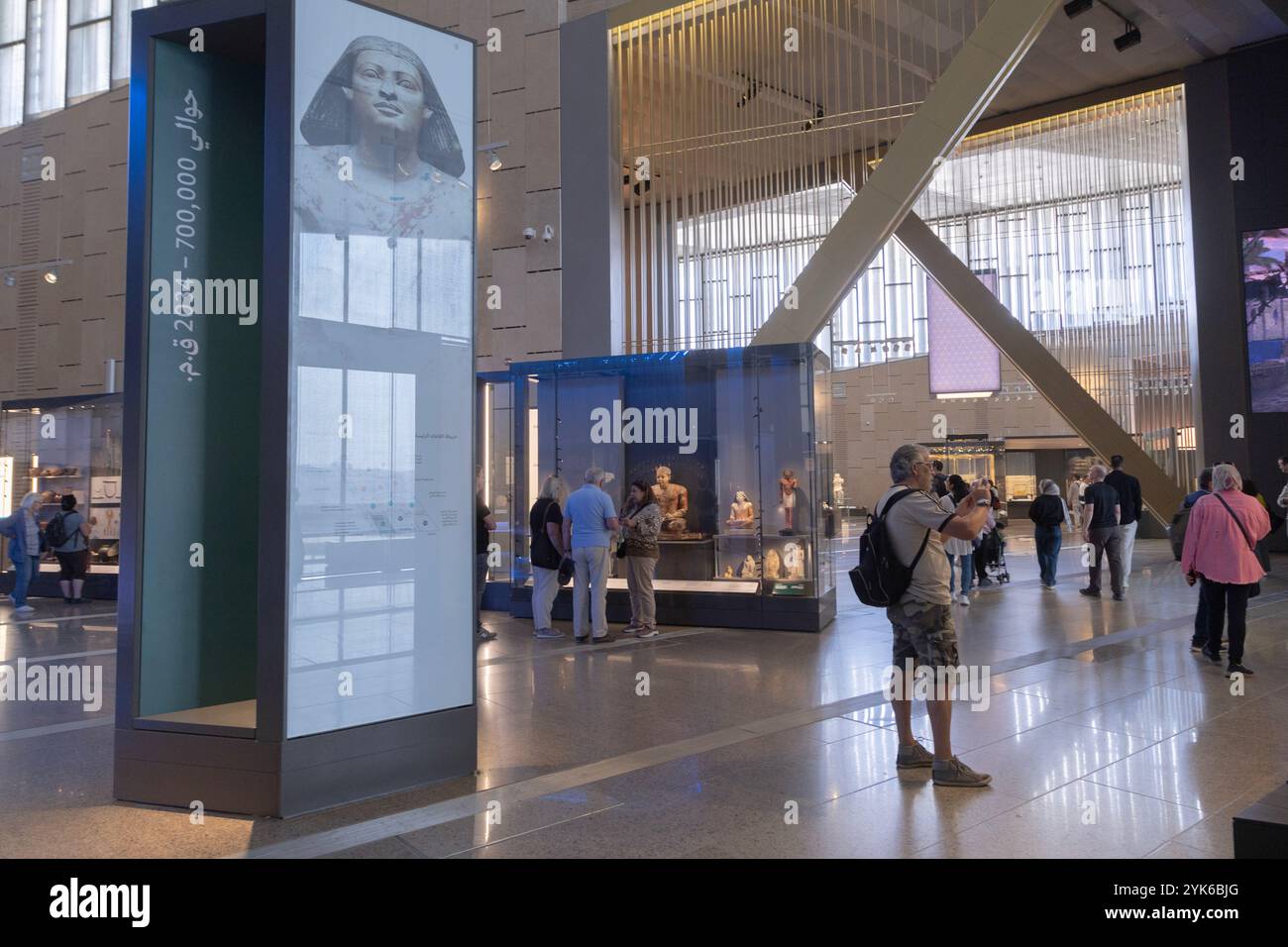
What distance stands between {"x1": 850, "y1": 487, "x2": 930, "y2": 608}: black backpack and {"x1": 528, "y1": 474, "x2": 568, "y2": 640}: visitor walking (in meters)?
4.99

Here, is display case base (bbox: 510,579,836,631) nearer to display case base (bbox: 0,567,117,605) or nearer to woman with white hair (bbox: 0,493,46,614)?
woman with white hair (bbox: 0,493,46,614)

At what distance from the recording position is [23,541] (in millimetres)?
12164

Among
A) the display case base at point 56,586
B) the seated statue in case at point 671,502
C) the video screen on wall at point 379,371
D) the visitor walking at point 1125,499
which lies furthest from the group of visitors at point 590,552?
the display case base at point 56,586

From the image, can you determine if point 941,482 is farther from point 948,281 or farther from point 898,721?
point 898,721

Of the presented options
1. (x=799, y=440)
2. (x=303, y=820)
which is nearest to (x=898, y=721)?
(x=303, y=820)

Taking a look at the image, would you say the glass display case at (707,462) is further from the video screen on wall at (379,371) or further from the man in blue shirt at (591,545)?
the video screen on wall at (379,371)

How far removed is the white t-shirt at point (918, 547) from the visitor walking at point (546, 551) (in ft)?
16.8

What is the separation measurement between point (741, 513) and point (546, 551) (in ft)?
7.47

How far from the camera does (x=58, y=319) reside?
16.3m

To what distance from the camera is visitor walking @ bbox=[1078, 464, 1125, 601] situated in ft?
36.0


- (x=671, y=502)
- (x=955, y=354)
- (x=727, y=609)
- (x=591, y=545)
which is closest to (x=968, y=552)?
(x=727, y=609)

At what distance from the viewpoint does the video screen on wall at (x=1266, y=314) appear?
16.4m
